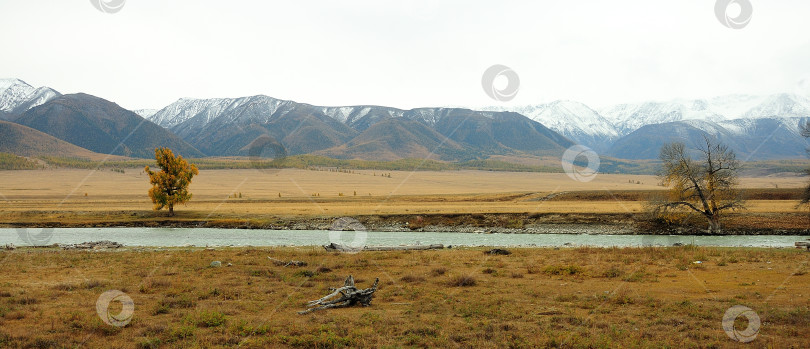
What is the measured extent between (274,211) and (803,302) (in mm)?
55982

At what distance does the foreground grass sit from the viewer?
11.8 m

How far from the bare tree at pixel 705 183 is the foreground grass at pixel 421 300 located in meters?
19.9

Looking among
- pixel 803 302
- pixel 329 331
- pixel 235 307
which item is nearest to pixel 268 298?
pixel 235 307

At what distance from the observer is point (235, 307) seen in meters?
14.8

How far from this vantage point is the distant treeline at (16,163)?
147750 millimetres

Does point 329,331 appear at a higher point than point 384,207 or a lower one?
higher

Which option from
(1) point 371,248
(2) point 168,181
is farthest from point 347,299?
(2) point 168,181

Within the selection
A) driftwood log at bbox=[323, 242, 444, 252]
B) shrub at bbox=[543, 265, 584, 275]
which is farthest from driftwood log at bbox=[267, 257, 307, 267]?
shrub at bbox=[543, 265, 584, 275]

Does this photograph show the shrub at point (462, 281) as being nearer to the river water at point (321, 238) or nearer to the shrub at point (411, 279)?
the shrub at point (411, 279)

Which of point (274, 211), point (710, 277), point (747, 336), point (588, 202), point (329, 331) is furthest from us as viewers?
point (588, 202)

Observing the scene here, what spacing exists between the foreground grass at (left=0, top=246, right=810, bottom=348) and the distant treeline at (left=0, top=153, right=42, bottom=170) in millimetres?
155471

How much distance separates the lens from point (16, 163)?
505ft

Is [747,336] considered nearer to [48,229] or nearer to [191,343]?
[191,343]

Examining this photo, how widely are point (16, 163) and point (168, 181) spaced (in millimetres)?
131043
